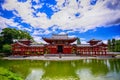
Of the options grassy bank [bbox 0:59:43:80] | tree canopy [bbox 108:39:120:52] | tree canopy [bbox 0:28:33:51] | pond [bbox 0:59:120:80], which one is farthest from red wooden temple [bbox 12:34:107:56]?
pond [bbox 0:59:120:80]

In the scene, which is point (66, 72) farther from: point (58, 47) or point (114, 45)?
point (114, 45)

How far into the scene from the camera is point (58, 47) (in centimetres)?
1357

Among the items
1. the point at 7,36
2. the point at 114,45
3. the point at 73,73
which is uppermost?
the point at 7,36

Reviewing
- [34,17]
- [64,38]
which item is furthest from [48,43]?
[34,17]

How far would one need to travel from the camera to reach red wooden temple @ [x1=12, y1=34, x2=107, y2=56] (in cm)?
1234

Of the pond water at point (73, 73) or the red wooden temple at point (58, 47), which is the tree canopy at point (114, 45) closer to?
the red wooden temple at point (58, 47)

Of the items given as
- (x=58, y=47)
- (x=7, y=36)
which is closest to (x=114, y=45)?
(x=58, y=47)

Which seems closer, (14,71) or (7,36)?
(14,71)

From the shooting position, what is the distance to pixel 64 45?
1312 cm

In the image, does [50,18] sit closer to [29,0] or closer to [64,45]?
[29,0]

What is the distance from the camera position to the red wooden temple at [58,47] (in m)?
12.3

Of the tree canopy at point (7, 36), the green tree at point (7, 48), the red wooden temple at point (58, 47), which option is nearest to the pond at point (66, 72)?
the green tree at point (7, 48)

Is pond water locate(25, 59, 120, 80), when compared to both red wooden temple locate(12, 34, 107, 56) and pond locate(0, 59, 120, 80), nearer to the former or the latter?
pond locate(0, 59, 120, 80)

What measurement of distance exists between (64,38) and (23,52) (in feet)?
8.73
